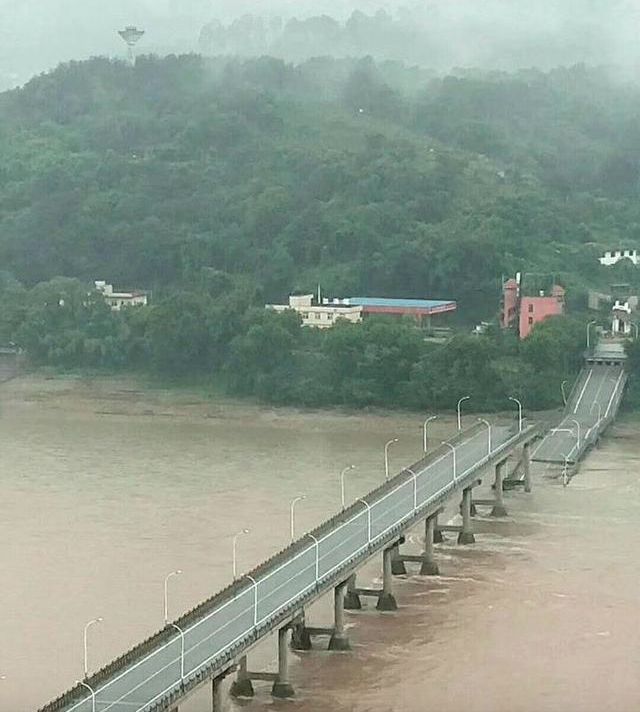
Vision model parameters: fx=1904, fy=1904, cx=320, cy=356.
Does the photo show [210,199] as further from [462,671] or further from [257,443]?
[462,671]

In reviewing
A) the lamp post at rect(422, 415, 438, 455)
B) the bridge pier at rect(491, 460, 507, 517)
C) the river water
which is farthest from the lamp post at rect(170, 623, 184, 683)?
the lamp post at rect(422, 415, 438, 455)

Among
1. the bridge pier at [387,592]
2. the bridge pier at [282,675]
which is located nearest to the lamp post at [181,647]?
the bridge pier at [282,675]

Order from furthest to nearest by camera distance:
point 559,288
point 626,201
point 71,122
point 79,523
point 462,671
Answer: point 71,122 → point 626,201 → point 559,288 → point 79,523 → point 462,671

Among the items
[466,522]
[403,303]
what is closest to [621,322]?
[403,303]

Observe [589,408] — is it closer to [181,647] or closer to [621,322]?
Result: [621,322]

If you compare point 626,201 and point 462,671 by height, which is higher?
point 626,201

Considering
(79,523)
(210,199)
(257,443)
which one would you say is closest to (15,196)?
(210,199)

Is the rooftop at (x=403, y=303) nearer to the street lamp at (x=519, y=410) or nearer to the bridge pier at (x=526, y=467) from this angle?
the street lamp at (x=519, y=410)
